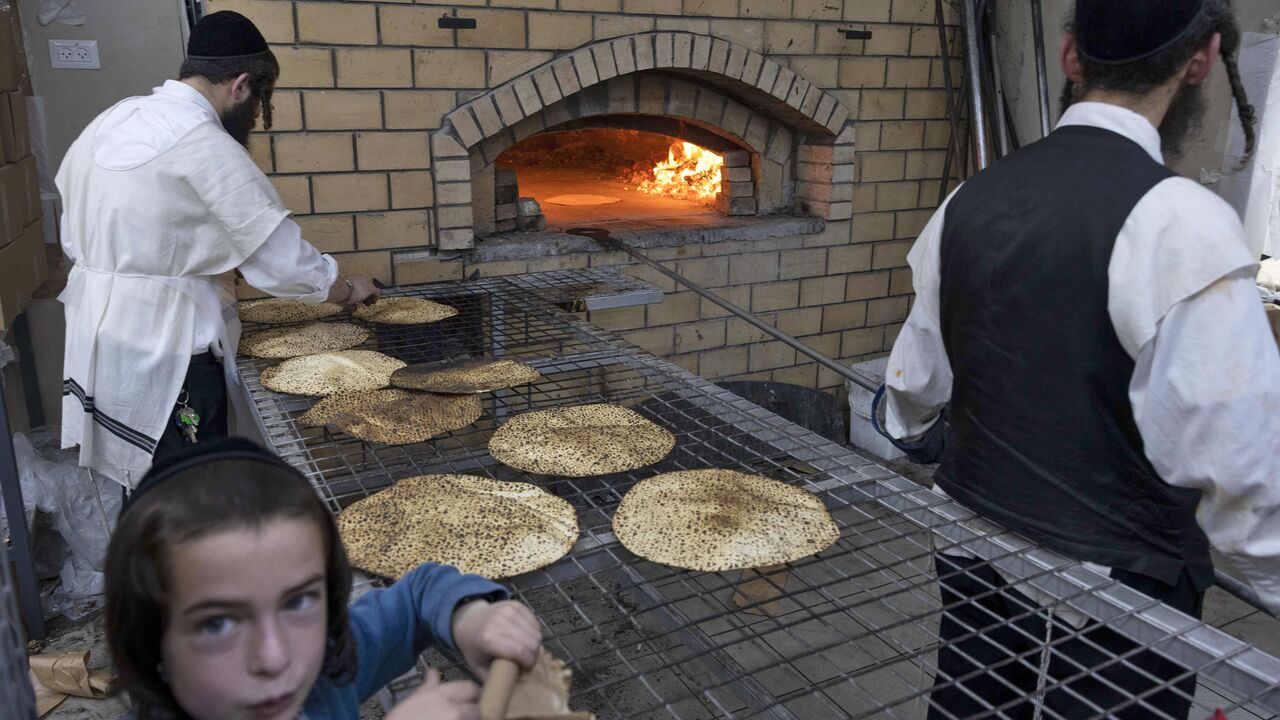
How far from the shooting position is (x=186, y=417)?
224 centimetres

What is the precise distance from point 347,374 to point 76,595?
1.39 meters

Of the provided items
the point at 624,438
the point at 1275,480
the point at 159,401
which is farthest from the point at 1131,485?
the point at 159,401

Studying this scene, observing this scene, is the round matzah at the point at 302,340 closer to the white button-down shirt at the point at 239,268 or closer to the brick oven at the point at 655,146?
the white button-down shirt at the point at 239,268

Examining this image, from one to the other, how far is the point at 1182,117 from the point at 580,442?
1.22m

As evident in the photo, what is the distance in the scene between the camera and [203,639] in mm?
787

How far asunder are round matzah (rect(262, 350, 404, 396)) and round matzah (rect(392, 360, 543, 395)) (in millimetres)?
70

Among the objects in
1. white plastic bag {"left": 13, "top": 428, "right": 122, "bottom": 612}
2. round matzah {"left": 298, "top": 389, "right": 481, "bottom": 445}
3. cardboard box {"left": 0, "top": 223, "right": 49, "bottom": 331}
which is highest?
cardboard box {"left": 0, "top": 223, "right": 49, "bottom": 331}

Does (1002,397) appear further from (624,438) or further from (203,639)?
(203,639)

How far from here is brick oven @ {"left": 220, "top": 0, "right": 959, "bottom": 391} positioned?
10.3 ft

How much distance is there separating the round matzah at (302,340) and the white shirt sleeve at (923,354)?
1.50 meters

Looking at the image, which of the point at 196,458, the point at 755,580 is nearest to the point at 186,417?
the point at 755,580

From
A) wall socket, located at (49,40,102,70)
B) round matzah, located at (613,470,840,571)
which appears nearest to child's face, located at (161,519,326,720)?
round matzah, located at (613,470,840,571)

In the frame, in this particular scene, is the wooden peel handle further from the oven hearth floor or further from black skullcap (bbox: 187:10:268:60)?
the oven hearth floor

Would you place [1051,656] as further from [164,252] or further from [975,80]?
[975,80]
